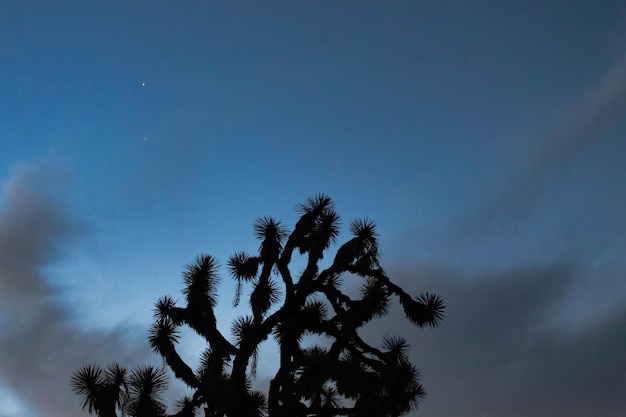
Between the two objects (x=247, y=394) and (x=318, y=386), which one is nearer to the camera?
(x=318, y=386)

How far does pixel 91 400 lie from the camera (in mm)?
11555

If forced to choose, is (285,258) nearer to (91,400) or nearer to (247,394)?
(247,394)

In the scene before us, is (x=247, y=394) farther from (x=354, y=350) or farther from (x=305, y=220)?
(x=305, y=220)

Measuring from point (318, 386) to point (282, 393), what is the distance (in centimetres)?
177

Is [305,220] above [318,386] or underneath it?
above

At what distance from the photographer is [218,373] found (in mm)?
11406

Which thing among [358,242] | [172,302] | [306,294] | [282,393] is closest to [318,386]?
[282,393]

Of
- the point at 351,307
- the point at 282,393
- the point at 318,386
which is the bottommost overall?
the point at 318,386

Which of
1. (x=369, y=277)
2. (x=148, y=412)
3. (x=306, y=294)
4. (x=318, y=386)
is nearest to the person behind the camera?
(x=318, y=386)

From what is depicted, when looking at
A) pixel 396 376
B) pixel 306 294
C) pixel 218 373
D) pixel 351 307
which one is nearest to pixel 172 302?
pixel 218 373

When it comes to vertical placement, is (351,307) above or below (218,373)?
above

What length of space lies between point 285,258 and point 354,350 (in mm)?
2446

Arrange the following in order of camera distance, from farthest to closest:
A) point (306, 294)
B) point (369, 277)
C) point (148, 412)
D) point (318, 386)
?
point (369, 277) < point (306, 294) < point (148, 412) < point (318, 386)

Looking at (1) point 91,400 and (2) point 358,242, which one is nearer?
(1) point 91,400
